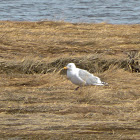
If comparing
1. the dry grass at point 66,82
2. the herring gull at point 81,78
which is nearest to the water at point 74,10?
the dry grass at point 66,82

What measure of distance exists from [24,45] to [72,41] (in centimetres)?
105

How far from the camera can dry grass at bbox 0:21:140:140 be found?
654 centimetres

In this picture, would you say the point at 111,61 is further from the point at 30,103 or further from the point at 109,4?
the point at 109,4

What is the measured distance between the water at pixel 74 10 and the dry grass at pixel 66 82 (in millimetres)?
5620

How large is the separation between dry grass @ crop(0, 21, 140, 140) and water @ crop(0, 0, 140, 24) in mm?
5620

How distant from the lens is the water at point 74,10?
19906 mm

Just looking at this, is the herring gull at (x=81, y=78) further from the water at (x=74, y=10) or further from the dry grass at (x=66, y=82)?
the water at (x=74, y=10)

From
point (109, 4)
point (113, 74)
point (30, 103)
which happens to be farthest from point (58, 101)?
point (109, 4)

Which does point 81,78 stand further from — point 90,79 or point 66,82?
point 66,82

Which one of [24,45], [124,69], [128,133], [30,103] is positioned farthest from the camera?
[24,45]

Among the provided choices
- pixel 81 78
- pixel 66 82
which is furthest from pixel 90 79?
pixel 66 82

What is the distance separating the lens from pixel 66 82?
924cm

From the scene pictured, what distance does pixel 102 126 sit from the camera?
6586 mm

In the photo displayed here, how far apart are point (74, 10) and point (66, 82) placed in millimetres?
13632
